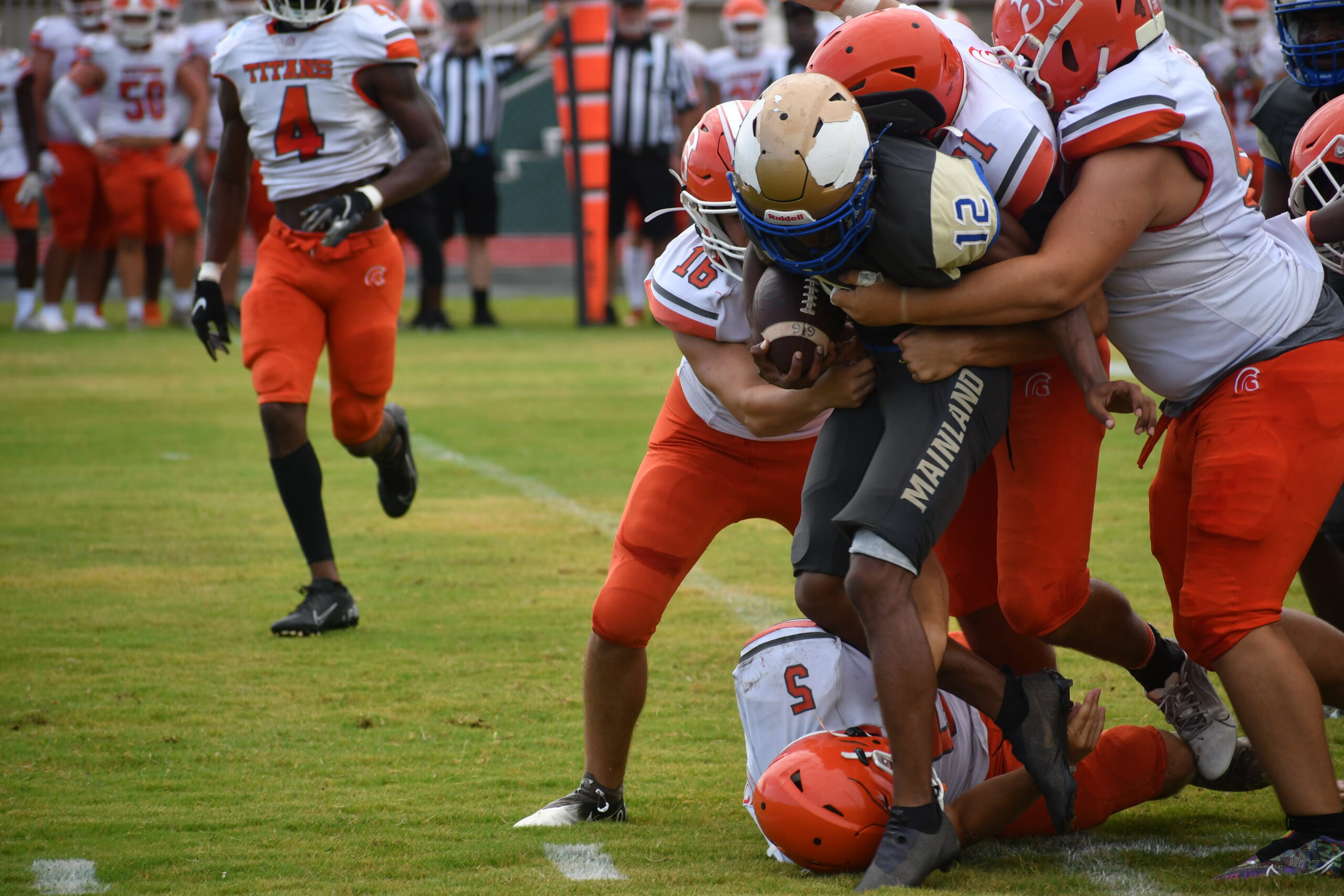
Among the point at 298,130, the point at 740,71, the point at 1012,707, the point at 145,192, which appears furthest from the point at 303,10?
the point at 740,71

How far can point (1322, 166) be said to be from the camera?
353 cm

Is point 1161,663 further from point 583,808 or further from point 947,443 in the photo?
point 583,808

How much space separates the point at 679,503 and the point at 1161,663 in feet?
3.76

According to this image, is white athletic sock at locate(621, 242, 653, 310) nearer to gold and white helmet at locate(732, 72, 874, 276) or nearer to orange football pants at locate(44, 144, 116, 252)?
orange football pants at locate(44, 144, 116, 252)

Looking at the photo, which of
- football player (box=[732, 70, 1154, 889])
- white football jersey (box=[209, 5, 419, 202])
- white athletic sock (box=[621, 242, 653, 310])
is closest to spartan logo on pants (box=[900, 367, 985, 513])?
football player (box=[732, 70, 1154, 889])

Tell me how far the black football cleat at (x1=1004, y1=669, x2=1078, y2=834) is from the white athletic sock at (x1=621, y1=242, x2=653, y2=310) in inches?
462

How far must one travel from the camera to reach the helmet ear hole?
3057 mm

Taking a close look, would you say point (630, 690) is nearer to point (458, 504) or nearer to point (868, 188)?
point (868, 188)

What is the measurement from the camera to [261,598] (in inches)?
214

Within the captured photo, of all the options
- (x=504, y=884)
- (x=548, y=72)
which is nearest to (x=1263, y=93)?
(x=504, y=884)

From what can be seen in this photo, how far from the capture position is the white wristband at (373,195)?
5.29m

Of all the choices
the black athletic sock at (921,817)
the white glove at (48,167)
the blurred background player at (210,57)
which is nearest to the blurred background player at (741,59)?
the blurred background player at (210,57)

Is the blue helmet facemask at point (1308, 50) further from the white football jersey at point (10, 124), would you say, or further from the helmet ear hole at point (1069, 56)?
the white football jersey at point (10, 124)

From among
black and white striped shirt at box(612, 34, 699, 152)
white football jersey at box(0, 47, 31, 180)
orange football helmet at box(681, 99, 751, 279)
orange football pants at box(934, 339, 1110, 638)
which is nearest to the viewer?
orange football pants at box(934, 339, 1110, 638)
